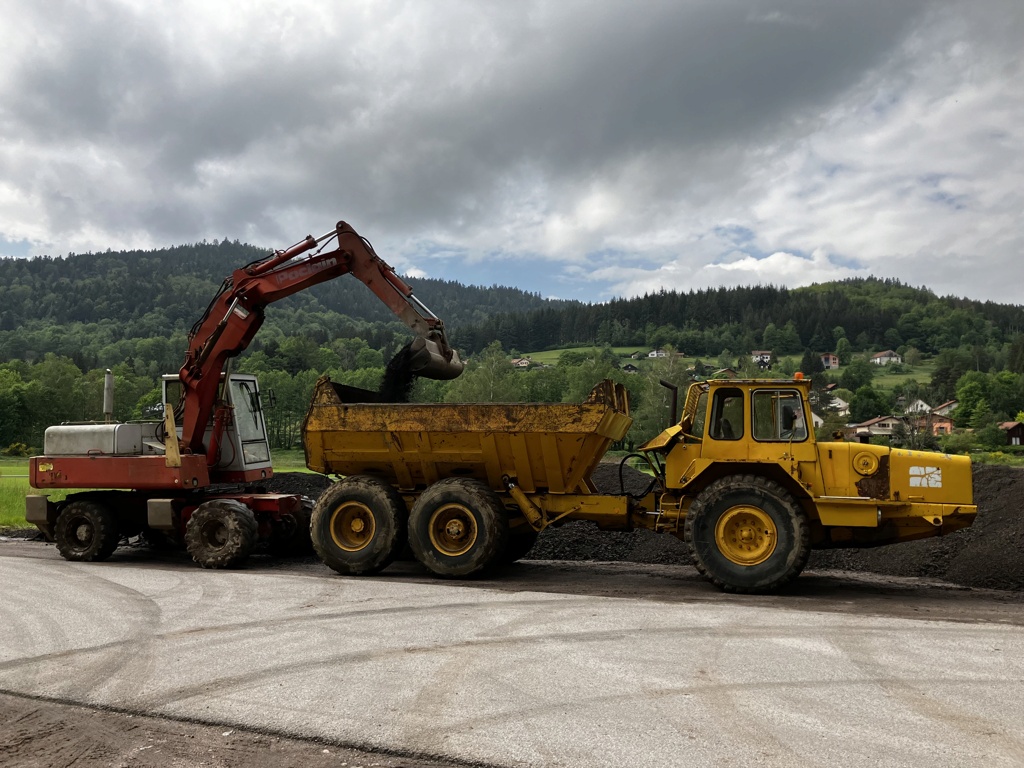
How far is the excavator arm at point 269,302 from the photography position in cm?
1206

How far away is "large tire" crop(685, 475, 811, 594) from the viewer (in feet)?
30.4

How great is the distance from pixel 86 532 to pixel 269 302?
4.81 m

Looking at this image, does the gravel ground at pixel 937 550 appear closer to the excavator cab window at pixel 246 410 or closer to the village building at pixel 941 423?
the excavator cab window at pixel 246 410

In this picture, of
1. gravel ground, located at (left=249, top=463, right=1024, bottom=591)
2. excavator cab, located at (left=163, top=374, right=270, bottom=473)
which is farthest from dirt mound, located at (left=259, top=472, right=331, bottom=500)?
gravel ground, located at (left=249, top=463, right=1024, bottom=591)

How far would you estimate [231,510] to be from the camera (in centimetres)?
1195

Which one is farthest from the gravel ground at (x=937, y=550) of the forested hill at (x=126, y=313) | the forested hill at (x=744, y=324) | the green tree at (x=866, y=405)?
the forested hill at (x=126, y=313)

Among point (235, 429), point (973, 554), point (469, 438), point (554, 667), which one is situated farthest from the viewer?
point (235, 429)

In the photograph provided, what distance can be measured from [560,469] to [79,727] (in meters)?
6.40

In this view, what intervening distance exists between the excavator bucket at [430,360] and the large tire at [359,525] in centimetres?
176

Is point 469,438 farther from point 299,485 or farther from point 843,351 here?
point 843,351

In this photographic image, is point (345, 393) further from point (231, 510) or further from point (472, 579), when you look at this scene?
point (472, 579)

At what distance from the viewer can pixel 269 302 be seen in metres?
13.0

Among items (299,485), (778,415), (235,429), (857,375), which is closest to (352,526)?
(235,429)

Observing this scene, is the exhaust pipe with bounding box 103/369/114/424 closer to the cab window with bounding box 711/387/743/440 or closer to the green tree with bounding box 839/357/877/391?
the cab window with bounding box 711/387/743/440
